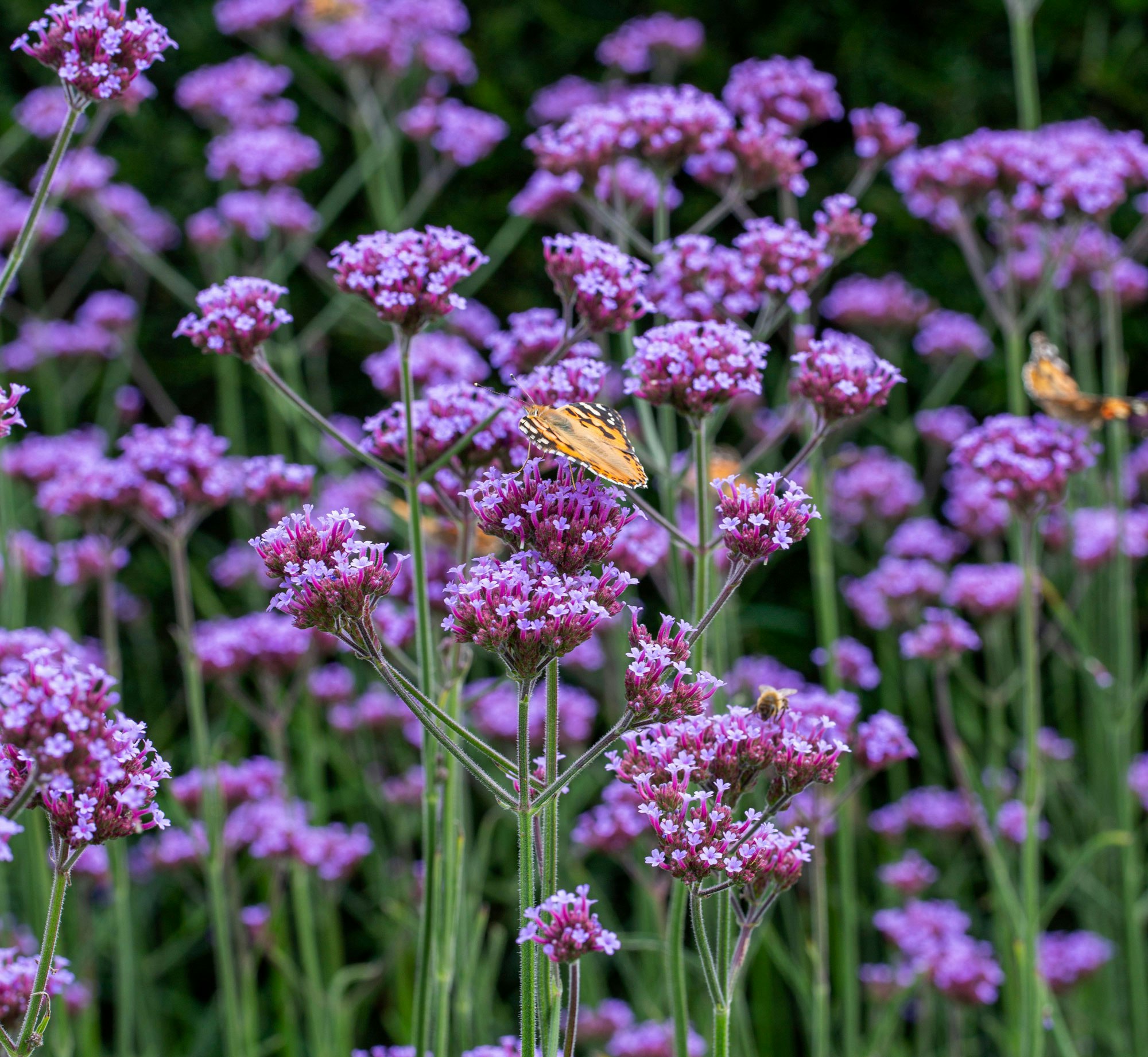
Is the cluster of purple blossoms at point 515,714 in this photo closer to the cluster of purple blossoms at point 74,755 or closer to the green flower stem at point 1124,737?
the green flower stem at point 1124,737

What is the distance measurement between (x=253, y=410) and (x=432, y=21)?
2273 mm

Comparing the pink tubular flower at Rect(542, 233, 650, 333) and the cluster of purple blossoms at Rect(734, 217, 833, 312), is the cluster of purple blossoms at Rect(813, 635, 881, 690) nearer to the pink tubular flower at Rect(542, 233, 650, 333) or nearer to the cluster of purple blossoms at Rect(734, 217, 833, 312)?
the cluster of purple blossoms at Rect(734, 217, 833, 312)

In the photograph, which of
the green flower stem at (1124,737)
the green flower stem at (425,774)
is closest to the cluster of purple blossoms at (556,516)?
the green flower stem at (425,774)

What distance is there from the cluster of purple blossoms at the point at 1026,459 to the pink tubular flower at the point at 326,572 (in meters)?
1.55

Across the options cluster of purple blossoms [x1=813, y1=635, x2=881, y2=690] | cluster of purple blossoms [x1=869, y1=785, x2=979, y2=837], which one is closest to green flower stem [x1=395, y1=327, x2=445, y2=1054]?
cluster of purple blossoms [x1=813, y1=635, x2=881, y2=690]

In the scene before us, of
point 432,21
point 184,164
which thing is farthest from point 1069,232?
point 184,164

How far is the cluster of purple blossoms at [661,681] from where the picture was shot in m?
1.51

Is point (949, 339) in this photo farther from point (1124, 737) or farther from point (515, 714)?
point (515, 714)

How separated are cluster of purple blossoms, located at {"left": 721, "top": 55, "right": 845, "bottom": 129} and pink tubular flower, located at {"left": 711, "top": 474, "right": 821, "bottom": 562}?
1.83 metres

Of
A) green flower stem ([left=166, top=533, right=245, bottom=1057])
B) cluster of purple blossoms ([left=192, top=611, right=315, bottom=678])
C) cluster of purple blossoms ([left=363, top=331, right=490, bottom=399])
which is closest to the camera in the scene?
green flower stem ([left=166, top=533, right=245, bottom=1057])

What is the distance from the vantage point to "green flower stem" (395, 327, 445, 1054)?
75.4 inches

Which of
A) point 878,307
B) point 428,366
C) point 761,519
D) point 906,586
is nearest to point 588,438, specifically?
point 761,519

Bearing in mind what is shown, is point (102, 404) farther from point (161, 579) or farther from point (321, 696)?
point (321, 696)

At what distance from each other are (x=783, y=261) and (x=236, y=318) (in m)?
1.11
